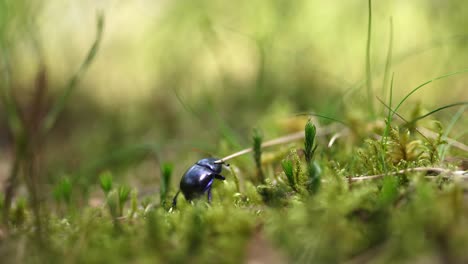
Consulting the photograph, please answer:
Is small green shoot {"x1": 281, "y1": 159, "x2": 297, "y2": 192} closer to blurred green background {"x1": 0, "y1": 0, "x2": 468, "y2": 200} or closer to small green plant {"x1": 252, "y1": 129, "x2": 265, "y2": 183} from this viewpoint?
small green plant {"x1": 252, "y1": 129, "x2": 265, "y2": 183}

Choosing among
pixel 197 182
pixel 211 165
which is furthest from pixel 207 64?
pixel 197 182

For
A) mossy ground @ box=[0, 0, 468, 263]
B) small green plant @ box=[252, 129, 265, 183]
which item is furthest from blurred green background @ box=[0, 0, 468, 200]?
small green plant @ box=[252, 129, 265, 183]

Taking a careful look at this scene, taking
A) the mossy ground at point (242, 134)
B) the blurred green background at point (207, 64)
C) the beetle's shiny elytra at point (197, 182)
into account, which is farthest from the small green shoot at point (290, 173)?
the blurred green background at point (207, 64)

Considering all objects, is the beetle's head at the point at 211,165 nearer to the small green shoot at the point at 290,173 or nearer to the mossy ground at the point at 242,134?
the mossy ground at the point at 242,134

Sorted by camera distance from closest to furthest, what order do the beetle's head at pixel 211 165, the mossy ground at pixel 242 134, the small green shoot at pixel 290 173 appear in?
1. the mossy ground at pixel 242 134
2. the small green shoot at pixel 290 173
3. the beetle's head at pixel 211 165

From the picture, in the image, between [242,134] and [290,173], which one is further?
[242,134]

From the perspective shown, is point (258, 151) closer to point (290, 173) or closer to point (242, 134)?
point (290, 173)

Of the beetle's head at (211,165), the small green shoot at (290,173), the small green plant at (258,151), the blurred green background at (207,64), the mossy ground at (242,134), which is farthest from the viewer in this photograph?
the blurred green background at (207,64)

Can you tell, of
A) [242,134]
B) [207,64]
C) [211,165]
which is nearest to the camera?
[211,165]
